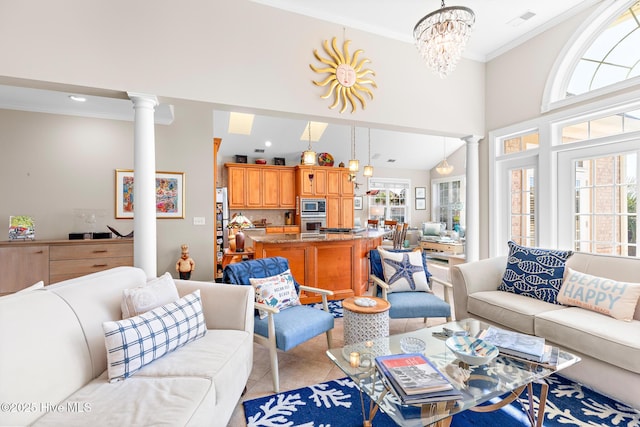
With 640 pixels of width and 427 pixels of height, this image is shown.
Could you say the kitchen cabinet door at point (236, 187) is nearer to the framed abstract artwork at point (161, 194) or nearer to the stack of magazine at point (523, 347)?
the framed abstract artwork at point (161, 194)

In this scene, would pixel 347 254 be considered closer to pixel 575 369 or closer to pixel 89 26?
pixel 575 369

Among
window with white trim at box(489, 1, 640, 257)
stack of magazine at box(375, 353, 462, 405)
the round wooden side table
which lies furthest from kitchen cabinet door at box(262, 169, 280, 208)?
stack of magazine at box(375, 353, 462, 405)

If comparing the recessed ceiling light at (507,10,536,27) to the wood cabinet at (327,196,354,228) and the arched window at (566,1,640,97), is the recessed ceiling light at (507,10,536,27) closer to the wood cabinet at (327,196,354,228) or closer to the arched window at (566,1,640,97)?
the arched window at (566,1,640,97)

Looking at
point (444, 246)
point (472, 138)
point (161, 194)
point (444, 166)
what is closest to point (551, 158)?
point (472, 138)

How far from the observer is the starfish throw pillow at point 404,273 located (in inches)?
124

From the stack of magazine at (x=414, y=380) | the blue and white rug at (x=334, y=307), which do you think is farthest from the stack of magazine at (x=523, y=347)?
the blue and white rug at (x=334, y=307)

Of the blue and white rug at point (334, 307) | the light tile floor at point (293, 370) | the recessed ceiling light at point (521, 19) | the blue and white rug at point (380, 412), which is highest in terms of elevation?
the recessed ceiling light at point (521, 19)

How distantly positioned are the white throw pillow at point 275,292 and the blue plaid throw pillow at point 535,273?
6.83 ft

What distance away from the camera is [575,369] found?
2152 mm

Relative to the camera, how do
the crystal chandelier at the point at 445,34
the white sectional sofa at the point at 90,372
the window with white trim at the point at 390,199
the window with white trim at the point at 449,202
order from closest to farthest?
the white sectional sofa at the point at 90,372 < the crystal chandelier at the point at 445,34 < the window with white trim at the point at 449,202 < the window with white trim at the point at 390,199

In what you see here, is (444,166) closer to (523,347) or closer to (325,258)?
(325,258)

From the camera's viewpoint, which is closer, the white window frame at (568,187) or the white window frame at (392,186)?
the white window frame at (568,187)

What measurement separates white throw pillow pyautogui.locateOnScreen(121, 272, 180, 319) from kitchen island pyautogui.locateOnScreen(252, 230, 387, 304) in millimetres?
1846

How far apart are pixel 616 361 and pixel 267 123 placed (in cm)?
639
